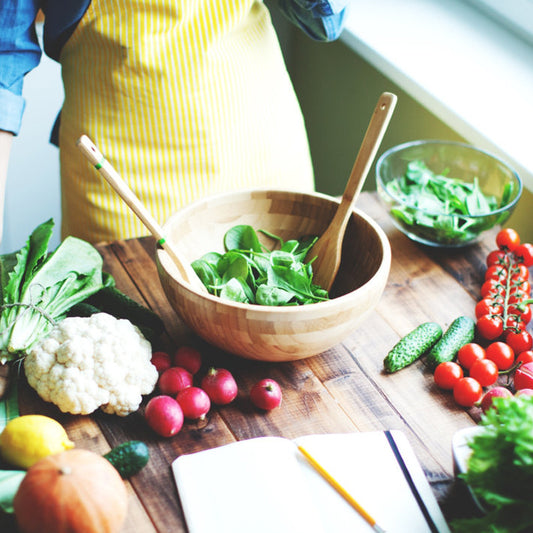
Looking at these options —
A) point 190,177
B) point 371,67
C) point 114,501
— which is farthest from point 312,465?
point 371,67

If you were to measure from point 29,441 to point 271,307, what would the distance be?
37 centimetres

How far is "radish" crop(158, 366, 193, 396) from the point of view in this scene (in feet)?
3.05

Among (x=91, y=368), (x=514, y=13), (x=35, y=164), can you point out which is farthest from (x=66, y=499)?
(x=35, y=164)

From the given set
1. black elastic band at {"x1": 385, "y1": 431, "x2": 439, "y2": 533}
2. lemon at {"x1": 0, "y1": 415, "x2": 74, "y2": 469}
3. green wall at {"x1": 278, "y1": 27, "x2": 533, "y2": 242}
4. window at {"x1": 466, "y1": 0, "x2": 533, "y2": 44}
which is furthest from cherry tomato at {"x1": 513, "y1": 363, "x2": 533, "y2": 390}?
window at {"x1": 466, "y1": 0, "x2": 533, "y2": 44}

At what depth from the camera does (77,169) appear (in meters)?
1.49

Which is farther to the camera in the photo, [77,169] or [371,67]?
[371,67]

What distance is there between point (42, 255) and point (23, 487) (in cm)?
46

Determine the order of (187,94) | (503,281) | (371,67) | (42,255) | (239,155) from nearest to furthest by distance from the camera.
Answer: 1. (42,255)
2. (503,281)
3. (187,94)
4. (239,155)
5. (371,67)

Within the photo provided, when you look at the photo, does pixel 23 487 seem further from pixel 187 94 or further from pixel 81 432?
pixel 187 94

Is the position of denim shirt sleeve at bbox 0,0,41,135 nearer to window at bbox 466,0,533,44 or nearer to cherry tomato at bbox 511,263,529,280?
cherry tomato at bbox 511,263,529,280

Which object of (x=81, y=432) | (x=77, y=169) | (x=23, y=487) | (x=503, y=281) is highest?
(x=503, y=281)

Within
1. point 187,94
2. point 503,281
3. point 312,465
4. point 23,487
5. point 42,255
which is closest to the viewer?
point 23,487

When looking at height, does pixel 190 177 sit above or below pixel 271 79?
below

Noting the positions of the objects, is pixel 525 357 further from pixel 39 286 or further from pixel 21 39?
pixel 21 39
